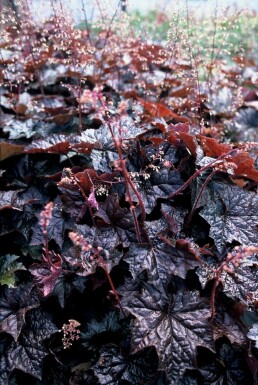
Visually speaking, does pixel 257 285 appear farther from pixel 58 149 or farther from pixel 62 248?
pixel 58 149

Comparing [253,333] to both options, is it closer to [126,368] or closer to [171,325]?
[171,325]

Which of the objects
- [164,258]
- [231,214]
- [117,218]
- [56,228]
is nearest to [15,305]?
[56,228]

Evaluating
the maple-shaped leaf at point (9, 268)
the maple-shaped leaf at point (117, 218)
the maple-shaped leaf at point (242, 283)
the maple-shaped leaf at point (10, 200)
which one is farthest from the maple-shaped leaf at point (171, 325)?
the maple-shaped leaf at point (10, 200)

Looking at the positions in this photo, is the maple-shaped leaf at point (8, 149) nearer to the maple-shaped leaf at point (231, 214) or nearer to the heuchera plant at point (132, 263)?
the heuchera plant at point (132, 263)

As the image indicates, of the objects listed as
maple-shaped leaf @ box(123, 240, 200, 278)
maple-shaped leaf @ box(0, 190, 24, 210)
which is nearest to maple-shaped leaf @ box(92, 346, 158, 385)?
maple-shaped leaf @ box(123, 240, 200, 278)

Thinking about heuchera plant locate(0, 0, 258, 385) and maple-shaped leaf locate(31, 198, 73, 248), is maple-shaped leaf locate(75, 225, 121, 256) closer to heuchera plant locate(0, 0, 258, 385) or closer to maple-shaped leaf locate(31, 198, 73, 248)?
heuchera plant locate(0, 0, 258, 385)

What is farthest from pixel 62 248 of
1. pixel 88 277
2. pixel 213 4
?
pixel 213 4
